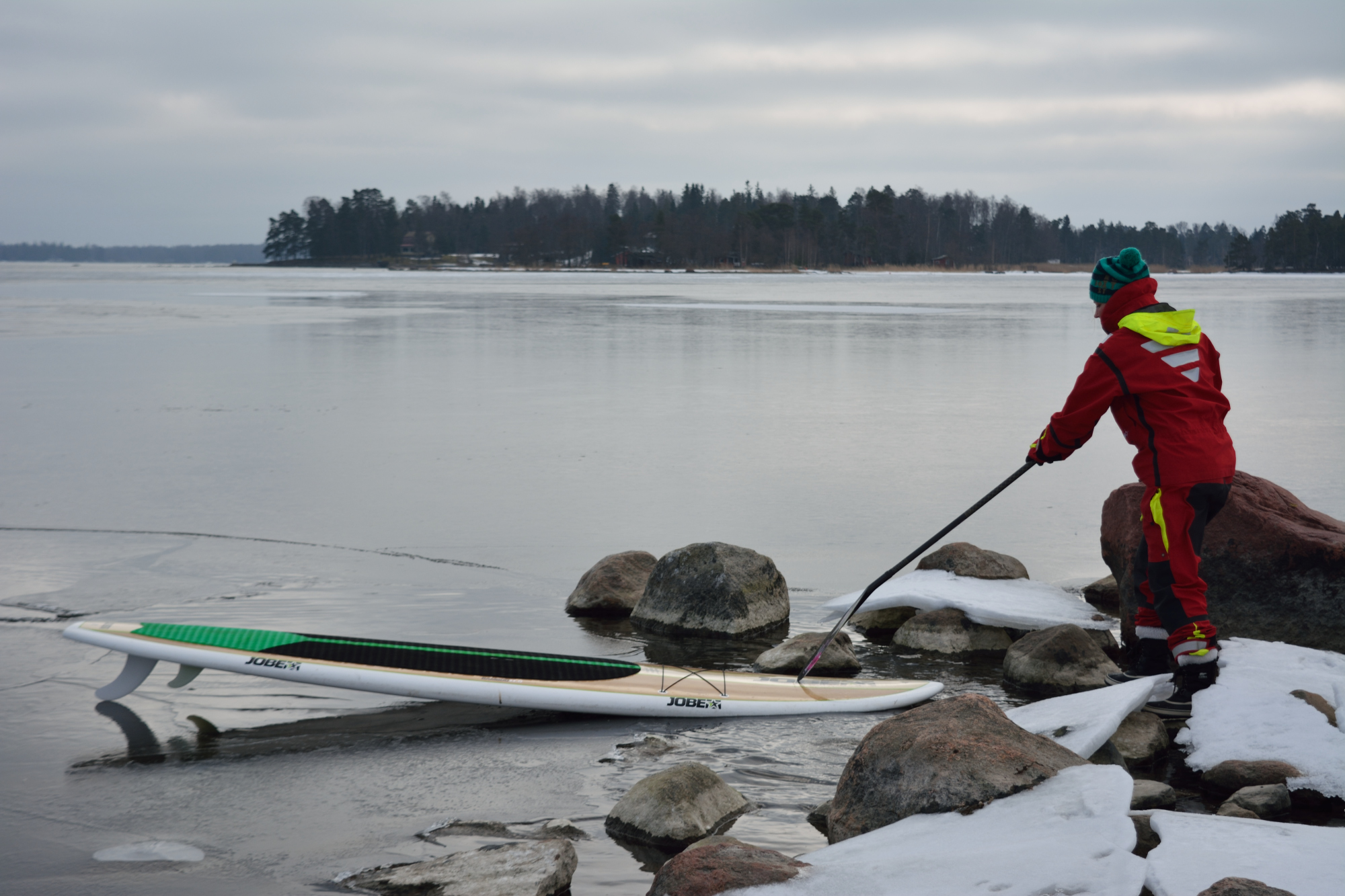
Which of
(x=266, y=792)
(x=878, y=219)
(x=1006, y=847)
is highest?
(x=878, y=219)

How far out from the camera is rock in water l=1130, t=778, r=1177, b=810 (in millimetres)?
3930

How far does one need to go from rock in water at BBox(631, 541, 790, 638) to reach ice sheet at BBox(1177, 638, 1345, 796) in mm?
2434

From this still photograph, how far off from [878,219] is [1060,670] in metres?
132

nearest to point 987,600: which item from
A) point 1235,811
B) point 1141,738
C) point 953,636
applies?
point 953,636

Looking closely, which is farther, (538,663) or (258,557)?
(258,557)

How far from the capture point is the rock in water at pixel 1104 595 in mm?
6840

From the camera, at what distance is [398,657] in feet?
17.2

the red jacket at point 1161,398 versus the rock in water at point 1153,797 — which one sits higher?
the red jacket at point 1161,398

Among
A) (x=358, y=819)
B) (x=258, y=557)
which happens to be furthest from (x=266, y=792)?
(x=258, y=557)

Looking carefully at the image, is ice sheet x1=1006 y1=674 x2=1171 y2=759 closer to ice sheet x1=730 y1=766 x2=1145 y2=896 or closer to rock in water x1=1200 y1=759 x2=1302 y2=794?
rock in water x1=1200 y1=759 x2=1302 y2=794

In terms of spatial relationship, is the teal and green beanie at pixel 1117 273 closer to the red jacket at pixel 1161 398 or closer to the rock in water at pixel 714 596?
the red jacket at pixel 1161 398

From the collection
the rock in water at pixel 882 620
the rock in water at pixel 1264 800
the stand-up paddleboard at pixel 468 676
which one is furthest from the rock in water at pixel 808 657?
the rock in water at pixel 1264 800

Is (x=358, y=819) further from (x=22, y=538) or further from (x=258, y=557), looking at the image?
(x=22, y=538)

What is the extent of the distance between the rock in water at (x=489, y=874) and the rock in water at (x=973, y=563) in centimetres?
367
